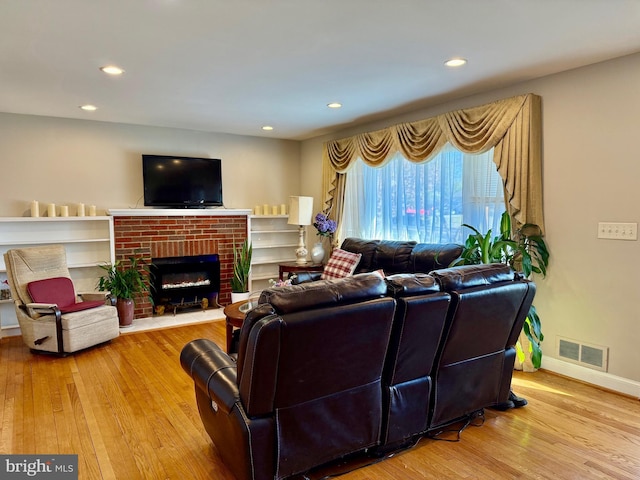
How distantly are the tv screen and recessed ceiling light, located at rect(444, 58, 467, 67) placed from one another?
11.7 feet

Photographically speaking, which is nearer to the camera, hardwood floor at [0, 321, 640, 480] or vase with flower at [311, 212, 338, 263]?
hardwood floor at [0, 321, 640, 480]

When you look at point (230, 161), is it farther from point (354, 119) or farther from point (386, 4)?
point (386, 4)

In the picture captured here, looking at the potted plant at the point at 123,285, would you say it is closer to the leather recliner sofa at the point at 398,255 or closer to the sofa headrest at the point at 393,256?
the leather recliner sofa at the point at 398,255

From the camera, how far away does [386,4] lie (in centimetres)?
215

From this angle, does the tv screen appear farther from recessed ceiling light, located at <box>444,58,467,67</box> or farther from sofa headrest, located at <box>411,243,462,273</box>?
recessed ceiling light, located at <box>444,58,467,67</box>

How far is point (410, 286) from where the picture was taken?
6.98 ft

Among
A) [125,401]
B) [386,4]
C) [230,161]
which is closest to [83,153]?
[230,161]

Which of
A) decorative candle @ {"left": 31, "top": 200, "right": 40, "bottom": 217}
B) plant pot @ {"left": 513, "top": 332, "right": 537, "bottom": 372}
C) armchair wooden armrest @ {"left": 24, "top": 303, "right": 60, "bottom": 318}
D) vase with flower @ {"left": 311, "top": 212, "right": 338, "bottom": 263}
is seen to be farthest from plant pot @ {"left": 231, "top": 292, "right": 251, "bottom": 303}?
plant pot @ {"left": 513, "top": 332, "right": 537, "bottom": 372}

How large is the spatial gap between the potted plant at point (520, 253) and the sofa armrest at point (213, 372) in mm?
2171

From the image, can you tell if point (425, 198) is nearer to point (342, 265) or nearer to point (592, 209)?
point (342, 265)

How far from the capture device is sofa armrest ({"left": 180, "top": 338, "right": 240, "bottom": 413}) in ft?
6.08

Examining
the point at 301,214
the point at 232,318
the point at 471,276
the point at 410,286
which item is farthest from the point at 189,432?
the point at 301,214

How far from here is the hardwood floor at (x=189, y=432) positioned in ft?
7.04

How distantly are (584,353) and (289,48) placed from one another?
3.16 metres
